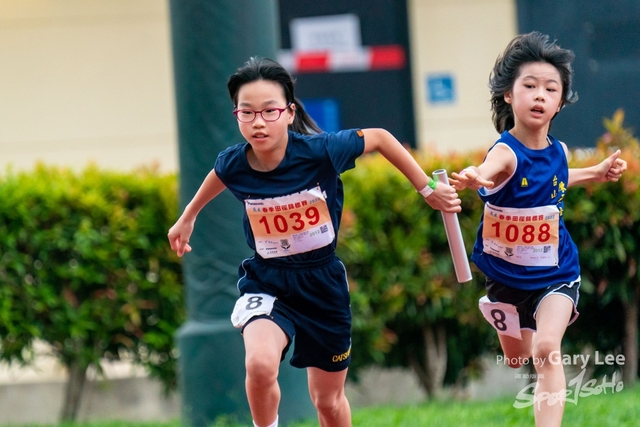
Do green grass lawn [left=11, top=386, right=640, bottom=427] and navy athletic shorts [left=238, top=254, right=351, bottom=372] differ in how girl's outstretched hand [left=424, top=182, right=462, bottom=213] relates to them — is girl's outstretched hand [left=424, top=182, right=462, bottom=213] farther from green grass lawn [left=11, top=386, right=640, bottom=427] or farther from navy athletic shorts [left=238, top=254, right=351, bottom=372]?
green grass lawn [left=11, top=386, right=640, bottom=427]

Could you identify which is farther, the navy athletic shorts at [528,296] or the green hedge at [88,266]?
the green hedge at [88,266]

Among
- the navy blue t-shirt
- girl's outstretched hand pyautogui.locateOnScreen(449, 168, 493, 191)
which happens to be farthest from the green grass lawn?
girl's outstretched hand pyautogui.locateOnScreen(449, 168, 493, 191)

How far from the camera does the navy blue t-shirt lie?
403 centimetres

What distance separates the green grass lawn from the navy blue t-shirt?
1495 mm

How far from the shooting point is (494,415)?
5309mm

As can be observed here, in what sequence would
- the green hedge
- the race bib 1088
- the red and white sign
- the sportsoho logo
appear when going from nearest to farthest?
the race bib 1088
the sportsoho logo
the green hedge
the red and white sign

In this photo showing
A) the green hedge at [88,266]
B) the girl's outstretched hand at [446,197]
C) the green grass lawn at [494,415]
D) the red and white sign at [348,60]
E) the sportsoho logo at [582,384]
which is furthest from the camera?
the red and white sign at [348,60]

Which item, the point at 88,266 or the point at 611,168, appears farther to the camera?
the point at 88,266

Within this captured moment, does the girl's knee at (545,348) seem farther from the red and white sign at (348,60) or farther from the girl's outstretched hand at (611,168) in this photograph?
the red and white sign at (348,60)

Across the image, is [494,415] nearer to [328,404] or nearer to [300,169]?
[328,404]

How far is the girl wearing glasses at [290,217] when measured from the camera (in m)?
3.95

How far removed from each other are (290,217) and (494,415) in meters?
1.97

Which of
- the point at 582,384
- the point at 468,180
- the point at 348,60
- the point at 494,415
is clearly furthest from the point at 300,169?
the point at 348,60

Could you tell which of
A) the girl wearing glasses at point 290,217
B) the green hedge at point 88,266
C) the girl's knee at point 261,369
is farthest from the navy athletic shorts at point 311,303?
the green hedge at point 88,266
